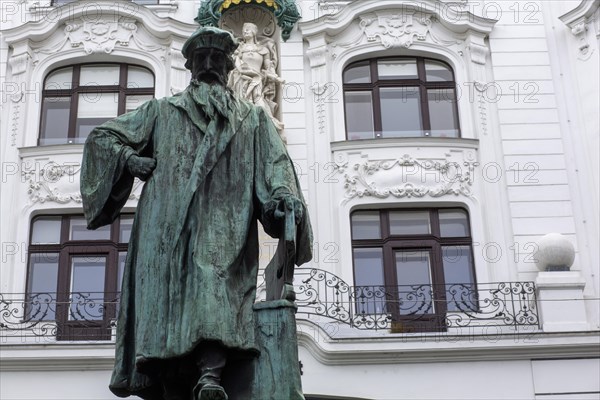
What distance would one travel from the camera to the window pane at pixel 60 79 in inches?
677

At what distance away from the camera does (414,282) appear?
50.9 feet

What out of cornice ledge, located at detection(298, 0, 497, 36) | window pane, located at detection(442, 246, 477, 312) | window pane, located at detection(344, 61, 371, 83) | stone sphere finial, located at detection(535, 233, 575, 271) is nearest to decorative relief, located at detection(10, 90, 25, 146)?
cornice ledge, located at detection(298, 0, 497, 36)

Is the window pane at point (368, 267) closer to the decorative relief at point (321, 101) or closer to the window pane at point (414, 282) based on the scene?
the window pane at point (414, 282)

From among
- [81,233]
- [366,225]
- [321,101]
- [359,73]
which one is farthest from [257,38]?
[81,233]

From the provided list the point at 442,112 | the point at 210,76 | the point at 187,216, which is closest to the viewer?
the point at 187,216

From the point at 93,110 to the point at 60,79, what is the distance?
837mm

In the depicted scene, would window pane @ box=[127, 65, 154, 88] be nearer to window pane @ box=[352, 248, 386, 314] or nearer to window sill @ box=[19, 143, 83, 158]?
window sill @ box=[19, 143, 83, 158]

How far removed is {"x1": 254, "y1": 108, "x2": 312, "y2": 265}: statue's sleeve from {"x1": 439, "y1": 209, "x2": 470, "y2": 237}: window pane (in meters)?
10.7

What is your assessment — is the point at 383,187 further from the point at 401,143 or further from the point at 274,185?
the point at 274,185

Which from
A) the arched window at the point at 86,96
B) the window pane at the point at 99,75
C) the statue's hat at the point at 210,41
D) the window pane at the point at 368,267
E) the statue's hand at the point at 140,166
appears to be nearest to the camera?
the statue's hand at the point at 140,166

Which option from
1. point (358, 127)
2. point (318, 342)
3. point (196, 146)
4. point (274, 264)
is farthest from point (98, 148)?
point (358, 127)

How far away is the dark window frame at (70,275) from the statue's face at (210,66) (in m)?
9.69

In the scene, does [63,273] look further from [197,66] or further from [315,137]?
[197,66]

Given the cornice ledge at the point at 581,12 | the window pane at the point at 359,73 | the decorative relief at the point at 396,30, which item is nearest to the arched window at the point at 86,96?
the window pane at the point at 359,73
